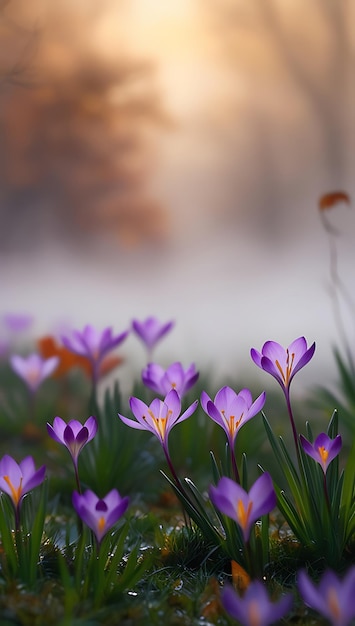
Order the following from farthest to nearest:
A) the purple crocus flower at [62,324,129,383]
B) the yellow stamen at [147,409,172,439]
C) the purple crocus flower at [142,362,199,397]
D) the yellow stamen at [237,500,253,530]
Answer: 1. the purple crocus flower at [62,324,129,383]
2. the purple crocus flower at [142,362,199,397]
3. the yellow stamen at [147,409,172,439]
4. the yellow stamen at [237,500,253,530]

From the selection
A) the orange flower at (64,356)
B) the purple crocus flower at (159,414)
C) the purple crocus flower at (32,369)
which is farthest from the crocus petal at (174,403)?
the orange flower at (64,356)

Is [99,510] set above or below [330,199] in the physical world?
below

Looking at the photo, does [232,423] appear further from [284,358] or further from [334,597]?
[334,597]

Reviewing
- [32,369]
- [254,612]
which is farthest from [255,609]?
[32,369]

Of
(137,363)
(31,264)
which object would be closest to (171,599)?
(137,363)

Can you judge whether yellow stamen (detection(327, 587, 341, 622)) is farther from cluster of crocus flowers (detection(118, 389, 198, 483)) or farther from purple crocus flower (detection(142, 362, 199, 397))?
purple crocus flower (detection(142, 362, 199, 397))

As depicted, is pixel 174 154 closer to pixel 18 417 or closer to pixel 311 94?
pixel 311 94

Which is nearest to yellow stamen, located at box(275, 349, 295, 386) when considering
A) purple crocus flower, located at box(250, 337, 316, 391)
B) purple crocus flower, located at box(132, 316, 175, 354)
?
purple crocus flower, located at box(250, 337, 316, 391)
